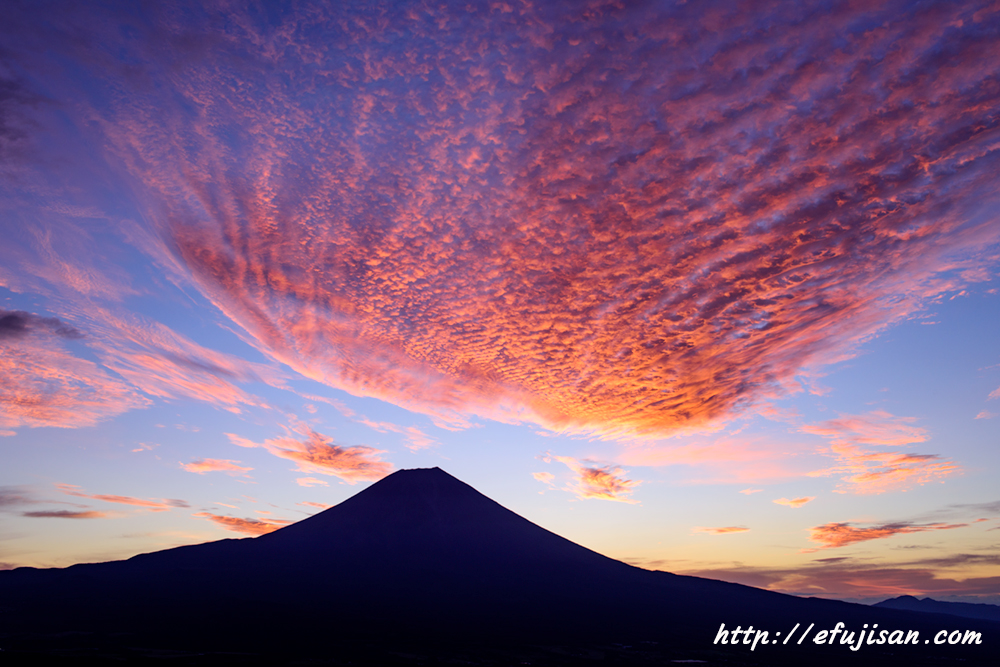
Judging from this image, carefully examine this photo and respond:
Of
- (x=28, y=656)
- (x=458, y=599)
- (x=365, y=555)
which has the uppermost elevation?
(x=365, y=555)

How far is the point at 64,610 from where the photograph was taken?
393 feet

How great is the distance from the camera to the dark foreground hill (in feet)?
285

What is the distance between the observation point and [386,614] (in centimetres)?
13038

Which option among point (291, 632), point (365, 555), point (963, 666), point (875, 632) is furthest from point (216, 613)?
point (875, 632)

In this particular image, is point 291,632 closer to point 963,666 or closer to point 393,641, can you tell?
point 393,641

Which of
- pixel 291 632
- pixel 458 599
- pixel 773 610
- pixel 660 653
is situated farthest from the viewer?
pixel 773 610

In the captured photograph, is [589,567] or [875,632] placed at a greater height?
[589,567]

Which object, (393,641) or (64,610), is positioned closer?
(393,641)

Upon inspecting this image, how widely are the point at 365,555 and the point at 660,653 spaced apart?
125387 millimetres

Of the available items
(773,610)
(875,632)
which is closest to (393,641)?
(773,610)

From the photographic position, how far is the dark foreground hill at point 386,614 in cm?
8688

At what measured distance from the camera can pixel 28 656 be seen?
70250 millimetres

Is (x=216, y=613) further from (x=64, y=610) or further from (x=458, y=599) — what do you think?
(x=458, y=599)

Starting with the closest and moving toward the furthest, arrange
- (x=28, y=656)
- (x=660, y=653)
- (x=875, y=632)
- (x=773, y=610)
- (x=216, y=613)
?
1. (x=28, y=656)
2. (x=660, y=653)
3. (x=216, y=613)
4. (x=875, y=632)
5. (x=773, y=610)
